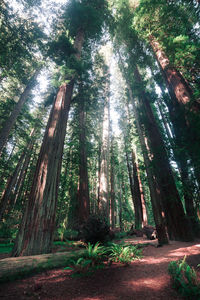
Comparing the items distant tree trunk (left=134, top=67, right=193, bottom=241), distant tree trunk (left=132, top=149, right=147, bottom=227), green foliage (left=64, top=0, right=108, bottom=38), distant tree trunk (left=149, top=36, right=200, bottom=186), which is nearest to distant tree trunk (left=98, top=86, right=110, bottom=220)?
distant tree trunk (left=134, top=67, right=193, bottom=241)

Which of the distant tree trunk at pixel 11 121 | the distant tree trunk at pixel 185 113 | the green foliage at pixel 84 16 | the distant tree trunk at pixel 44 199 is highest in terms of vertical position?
the green foliage at pixel 84 16

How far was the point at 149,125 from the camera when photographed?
329 inches

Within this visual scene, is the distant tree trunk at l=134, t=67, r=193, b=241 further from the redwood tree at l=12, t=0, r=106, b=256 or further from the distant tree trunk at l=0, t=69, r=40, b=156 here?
the distant tree trunk at l=0, t=69, r=40, b=156

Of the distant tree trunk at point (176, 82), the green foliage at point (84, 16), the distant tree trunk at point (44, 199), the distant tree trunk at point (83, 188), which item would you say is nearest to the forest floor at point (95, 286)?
the distant tree trunk at point (44, 199)

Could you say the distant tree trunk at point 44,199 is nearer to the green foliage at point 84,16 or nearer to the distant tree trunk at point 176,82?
the distant tree trunk at point 176,82

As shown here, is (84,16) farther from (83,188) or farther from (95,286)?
(95,286)

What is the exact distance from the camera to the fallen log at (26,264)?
91.1 inches

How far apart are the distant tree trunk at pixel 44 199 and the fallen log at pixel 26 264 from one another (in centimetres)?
40

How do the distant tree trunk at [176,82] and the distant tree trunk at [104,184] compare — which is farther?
the distant tree trunk at [104,184]

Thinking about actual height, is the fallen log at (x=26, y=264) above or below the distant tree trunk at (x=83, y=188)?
below

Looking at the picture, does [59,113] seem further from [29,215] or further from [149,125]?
[149,125]

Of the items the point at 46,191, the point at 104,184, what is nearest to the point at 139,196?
the point at 104,184

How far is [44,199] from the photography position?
3.64 metres

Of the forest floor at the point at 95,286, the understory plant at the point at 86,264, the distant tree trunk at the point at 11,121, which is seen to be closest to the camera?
the forest floor at the point at 95,286
